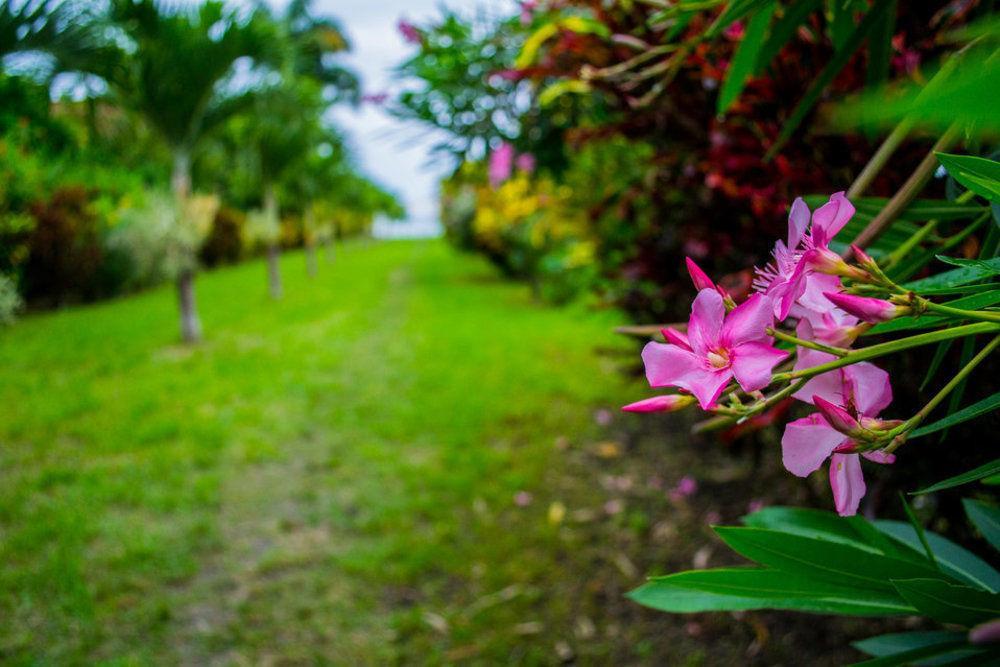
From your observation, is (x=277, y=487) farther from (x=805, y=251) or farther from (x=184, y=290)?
(x=184, y=290)

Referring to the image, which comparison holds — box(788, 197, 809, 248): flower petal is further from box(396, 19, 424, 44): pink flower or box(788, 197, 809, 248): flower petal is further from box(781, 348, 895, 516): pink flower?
box(396, 19, 424, 44): pink flower

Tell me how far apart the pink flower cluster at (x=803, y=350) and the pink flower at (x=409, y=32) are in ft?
5.75

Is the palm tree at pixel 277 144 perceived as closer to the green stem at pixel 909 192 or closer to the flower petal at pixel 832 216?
the green stem at pixel 909 192

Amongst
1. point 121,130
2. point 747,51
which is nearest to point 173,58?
point 121,130

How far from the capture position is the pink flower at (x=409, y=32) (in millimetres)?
1900

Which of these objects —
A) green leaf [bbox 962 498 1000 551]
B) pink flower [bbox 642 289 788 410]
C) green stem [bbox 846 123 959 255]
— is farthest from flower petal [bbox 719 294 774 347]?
green leaf [bbox 962 498 1000 551]

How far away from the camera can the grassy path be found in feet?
7.06

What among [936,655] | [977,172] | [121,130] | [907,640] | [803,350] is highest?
[121,130]

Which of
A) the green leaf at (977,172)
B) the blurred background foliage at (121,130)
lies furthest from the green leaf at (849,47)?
the blurred background foliage at (121,130)

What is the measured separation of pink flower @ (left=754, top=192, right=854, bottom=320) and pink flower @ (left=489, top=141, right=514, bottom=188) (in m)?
1.67

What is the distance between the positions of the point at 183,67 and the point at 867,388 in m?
6.83

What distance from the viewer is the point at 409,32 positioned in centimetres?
191

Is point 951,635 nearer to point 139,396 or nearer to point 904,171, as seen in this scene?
point 904,171

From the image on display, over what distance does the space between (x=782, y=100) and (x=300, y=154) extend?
34.3ft
